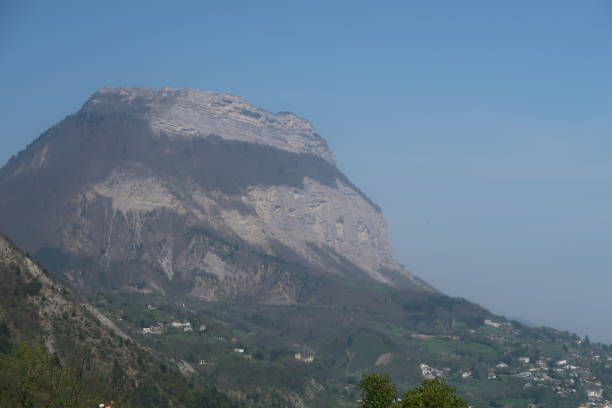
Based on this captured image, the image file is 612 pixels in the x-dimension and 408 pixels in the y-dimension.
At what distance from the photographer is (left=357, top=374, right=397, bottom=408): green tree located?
106250 mm

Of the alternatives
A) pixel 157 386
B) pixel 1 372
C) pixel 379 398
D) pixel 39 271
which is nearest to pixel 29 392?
pixel 1 372

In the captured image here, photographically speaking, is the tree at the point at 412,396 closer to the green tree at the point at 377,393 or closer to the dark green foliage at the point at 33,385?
the green tree at the point at 377,393

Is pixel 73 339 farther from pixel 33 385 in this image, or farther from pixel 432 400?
pixel 432 400

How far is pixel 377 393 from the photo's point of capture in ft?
351

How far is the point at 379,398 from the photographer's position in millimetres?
106438

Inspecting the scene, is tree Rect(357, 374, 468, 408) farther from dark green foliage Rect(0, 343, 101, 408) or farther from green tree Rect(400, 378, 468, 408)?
dark green foliage Rect(0, 343, 101, 408)

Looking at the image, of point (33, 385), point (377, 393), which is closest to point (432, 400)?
point (377, 393)

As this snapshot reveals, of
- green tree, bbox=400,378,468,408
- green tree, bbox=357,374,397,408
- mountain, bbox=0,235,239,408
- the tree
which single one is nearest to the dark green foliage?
mountain, bbox=0,235,239,408

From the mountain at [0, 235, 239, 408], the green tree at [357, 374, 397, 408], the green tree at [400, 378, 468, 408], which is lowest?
the mountain at [0, 235, 239, 408]

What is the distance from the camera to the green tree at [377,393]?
10625cm

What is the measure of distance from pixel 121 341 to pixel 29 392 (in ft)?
307

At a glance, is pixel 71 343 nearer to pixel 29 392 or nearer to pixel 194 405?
pixel 194 405

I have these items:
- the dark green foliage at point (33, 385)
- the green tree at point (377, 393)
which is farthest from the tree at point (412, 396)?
the dark green foliage at point (33, 385)

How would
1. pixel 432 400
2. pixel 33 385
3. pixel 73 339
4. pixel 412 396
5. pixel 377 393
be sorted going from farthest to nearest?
1. pixel 73 339
2. pixel 377 393
3. pixel 33 385
4. pixel 412 396
5. pixel 432 400
